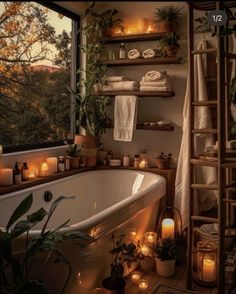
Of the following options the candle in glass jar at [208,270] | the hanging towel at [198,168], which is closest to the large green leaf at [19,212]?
the candle in glass jar at [208,270]

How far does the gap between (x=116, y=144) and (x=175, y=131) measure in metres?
0.67

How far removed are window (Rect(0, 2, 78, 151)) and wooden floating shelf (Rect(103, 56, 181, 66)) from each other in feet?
1.54

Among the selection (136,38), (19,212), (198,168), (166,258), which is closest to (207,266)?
(166,258)

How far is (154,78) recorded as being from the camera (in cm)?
299

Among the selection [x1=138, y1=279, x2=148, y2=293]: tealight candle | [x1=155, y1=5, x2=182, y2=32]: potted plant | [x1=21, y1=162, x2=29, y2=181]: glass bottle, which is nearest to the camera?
[x1=138, y1=279, x2=148, y2=293]: tealight candle

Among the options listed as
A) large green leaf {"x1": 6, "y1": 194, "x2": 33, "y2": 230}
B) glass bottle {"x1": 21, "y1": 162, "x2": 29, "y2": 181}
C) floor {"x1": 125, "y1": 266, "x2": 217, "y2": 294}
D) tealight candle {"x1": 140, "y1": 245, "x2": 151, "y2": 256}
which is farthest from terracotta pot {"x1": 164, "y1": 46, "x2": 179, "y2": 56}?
large green leaf {"x1": 6, "y1": 194, "x2": 33, "y2": 230}

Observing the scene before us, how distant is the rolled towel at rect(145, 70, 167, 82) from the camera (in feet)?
9.74

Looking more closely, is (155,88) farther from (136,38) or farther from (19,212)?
(19,212)

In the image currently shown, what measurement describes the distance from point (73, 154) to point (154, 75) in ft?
3.57

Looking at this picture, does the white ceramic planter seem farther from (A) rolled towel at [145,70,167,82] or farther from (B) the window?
(A) rolled towel at [145,70,167,82]

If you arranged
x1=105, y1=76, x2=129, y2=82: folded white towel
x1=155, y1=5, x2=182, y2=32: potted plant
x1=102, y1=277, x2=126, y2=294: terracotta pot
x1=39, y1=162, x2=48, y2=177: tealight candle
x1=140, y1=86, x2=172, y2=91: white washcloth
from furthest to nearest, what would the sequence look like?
x1=105, y1=76, x2=129, y2=82: folded white towel, x1=140, y1=86, x2=172, y2=91: white washcloth, x1=155, y1=5, x2=182, y2=32: potted plant, x1=39, y1=162, x2=48, y2=177: tealight candle, x1=102, y1=277, x2=126, y2=294: terracotta pot

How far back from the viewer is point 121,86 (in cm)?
315

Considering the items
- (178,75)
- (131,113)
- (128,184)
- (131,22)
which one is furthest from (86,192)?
(131,22)

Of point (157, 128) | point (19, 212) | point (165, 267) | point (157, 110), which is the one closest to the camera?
point (19, 212)
